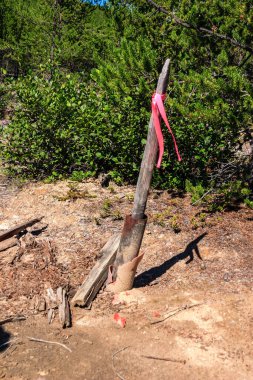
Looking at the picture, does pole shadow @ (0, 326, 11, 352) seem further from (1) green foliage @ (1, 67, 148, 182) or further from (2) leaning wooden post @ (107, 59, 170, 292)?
(1) green foliage @ (1, 67, 148, 182)

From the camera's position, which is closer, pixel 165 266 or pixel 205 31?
pixel 165 266

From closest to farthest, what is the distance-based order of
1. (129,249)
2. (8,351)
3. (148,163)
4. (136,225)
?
1. (8,351)
2. (148,163)
3. (136,225)
4. (129,249)

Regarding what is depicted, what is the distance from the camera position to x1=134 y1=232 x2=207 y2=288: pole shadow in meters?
5.32

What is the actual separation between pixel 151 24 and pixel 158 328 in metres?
4.60

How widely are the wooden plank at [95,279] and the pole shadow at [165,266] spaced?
441mm

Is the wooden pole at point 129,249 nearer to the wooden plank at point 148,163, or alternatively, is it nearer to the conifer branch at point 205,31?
the wooden plank at point 148,163

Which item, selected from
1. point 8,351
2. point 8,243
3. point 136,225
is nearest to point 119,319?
point 136,225

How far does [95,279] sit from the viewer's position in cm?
491

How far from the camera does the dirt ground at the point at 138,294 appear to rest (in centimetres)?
389

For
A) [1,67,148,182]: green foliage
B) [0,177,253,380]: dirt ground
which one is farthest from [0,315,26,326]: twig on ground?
[1,67,148,182]: green foliage

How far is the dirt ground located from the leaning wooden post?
207 mm

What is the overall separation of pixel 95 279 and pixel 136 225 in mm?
801

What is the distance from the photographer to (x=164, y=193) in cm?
779

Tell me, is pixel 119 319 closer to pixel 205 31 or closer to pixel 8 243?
pixel 8 243
